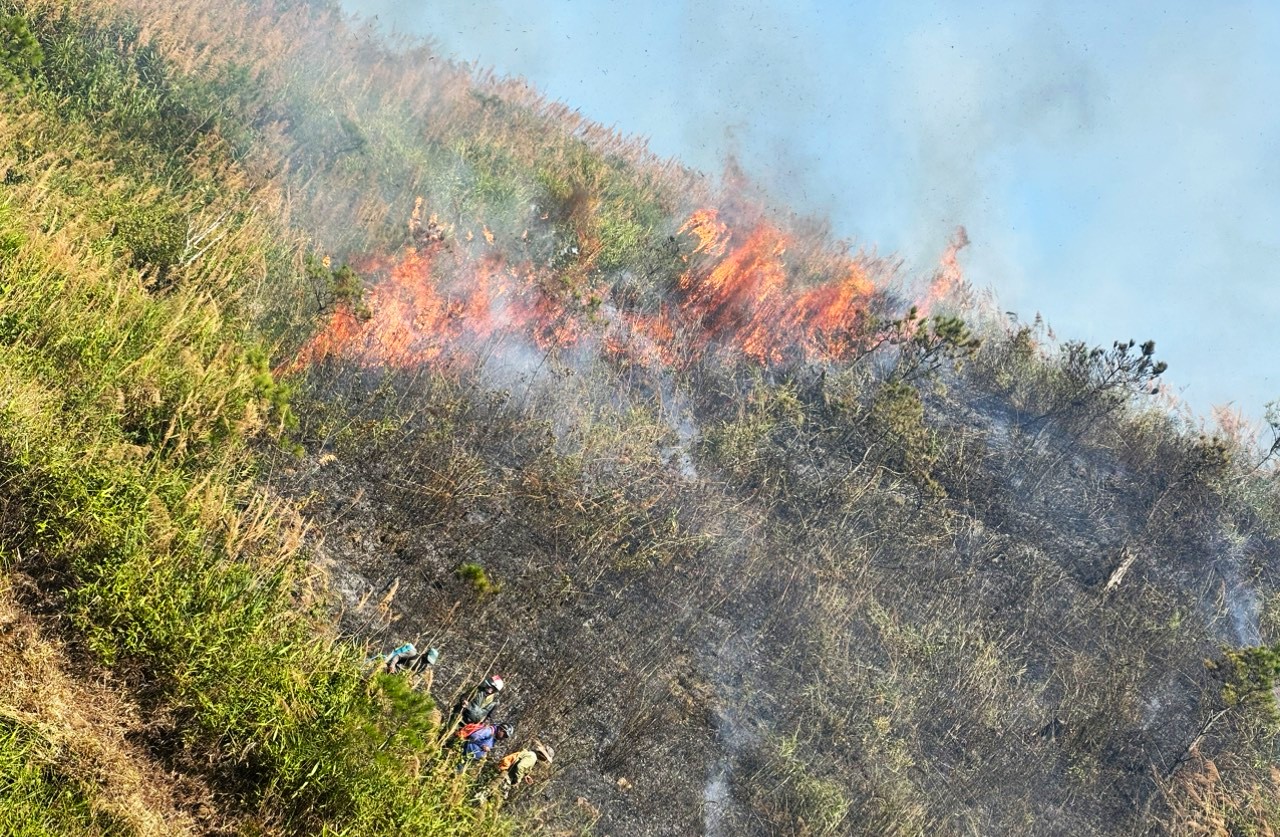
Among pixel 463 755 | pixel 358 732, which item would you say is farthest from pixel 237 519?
pixel 463 755

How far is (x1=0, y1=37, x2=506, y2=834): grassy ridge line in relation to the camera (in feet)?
14.6

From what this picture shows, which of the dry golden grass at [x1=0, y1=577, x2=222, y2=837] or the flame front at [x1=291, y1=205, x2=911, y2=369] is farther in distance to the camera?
the flame front at [x1=291, y1=205, x2=911, y2=369]

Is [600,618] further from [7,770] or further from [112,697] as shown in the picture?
[7,770]

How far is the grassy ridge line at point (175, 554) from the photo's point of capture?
4.44 metres

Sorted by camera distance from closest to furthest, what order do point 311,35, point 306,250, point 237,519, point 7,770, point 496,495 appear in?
point 7,770 < point 237,519 < point 496,495 < point 306,250 < point 311,35

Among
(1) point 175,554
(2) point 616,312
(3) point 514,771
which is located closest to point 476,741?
(3) point 514,771

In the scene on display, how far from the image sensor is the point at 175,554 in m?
5.03

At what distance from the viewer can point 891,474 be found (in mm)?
12523

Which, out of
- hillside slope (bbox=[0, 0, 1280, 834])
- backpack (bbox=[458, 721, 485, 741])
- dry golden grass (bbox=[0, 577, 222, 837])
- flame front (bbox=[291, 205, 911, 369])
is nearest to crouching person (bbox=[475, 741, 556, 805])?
hillside slope (bbox=[0, 0, 1280, 834])

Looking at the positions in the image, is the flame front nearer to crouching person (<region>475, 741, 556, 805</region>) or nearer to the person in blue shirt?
the person in blue shirt

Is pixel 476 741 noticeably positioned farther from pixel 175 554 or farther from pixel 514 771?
pixel 175 554

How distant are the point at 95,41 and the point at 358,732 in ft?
31.6

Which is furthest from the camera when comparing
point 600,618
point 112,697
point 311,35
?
point 311,35

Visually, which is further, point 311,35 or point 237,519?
point 311,35
